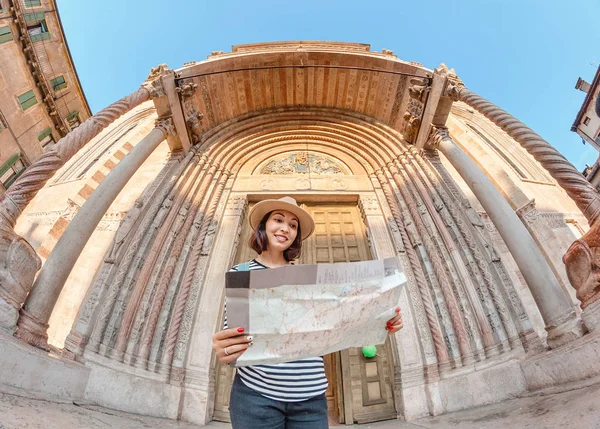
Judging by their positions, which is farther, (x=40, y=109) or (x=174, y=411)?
(x=40, y=109)

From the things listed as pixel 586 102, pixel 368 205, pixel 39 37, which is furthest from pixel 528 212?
pixel 586 102

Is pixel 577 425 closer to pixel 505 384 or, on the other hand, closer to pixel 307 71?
pixel 505 384

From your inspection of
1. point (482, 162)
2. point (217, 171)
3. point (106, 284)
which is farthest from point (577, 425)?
point (217, 171)

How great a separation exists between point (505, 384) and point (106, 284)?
5.59m

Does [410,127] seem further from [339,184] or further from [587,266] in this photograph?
[587,266]

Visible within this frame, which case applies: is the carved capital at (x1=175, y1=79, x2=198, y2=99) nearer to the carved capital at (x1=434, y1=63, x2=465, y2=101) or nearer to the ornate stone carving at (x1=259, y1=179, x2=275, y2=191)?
the ornate stone carving at (x1=259, y1=179, x2=275, y2=191)

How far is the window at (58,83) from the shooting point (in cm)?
1194

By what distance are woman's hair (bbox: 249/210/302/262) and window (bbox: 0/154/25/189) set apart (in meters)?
12.8

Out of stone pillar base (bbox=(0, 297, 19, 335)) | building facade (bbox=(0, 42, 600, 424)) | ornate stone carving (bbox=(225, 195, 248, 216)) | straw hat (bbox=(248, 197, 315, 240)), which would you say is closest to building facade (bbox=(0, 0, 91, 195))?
building facade (bbox=(0, 42, 600, 424))

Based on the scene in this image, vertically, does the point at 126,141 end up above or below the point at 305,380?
above

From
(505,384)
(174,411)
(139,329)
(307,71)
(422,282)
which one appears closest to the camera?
(505,384)

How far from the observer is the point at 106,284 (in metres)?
A: 4.22

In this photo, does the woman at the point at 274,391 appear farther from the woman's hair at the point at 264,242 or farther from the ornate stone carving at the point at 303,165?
the ornate stone carving at the point at 303,165

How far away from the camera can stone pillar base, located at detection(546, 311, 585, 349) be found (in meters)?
2.84
